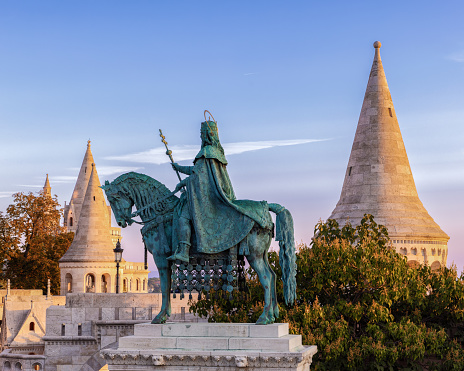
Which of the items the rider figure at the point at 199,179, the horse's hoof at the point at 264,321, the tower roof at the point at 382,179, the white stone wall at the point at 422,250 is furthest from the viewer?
the tower roof at the point at 382,179

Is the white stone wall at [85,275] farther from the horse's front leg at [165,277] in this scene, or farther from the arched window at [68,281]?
the horse's front leg at [165,277]

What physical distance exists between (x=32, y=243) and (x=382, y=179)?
24681mm

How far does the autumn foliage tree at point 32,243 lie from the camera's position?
45844 millimetres

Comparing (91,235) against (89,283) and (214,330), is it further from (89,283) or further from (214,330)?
(214,330)

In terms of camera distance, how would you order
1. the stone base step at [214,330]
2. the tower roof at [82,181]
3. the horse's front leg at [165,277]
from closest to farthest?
the stone base step at [214,330] → the horse's front leg at [165,277] → the tower roof at [82,181]

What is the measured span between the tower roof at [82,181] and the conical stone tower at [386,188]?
33.4 meters

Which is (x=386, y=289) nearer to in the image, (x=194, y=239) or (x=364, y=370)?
(x=364, y=370)

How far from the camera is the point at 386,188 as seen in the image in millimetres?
28031

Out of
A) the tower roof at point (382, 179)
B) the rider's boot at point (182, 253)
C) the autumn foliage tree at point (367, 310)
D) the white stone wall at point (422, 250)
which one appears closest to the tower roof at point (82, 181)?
the tower roof at point (382, 179)

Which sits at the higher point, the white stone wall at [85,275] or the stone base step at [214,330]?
the white stone wall at [85,275]

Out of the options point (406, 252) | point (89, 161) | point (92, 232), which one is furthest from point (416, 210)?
point (89, 161)

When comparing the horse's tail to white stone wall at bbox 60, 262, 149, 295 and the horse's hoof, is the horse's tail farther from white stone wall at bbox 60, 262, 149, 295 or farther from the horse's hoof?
white stone wall at bbox 60, 262, 149, 295

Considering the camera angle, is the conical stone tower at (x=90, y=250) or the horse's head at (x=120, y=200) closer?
the horse's head at (x=120, y=200)

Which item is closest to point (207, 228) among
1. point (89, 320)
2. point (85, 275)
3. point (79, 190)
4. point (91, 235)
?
point (89, 320)
